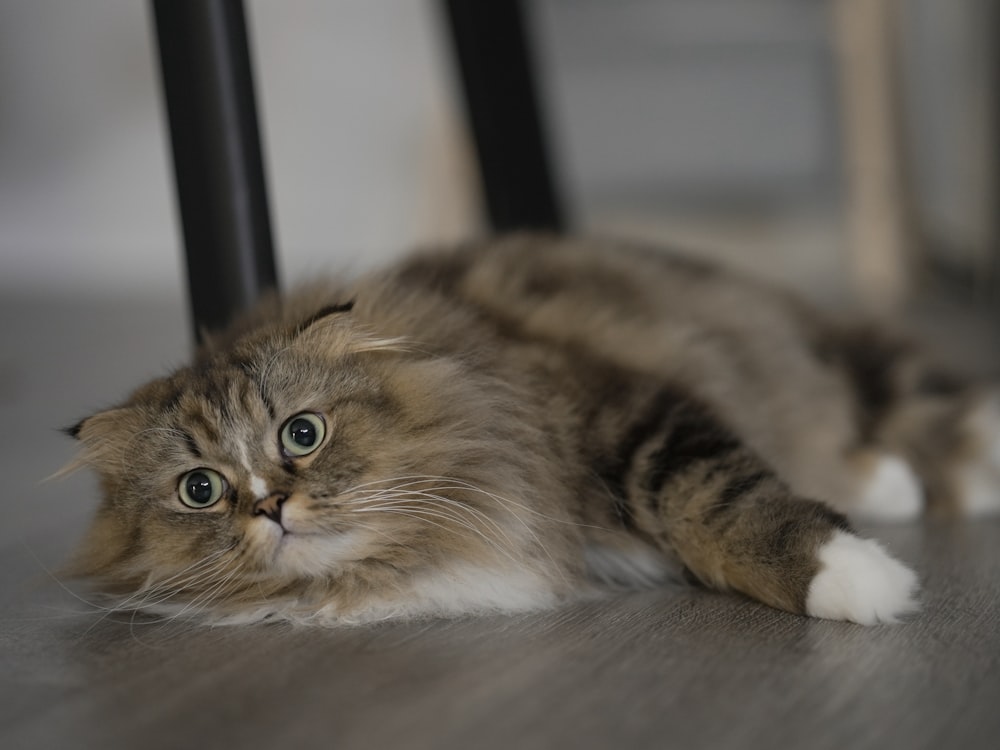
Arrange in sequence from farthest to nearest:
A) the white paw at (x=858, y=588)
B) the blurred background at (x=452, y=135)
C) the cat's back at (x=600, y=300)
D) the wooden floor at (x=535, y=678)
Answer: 1. the blurred background at (x=452, y=135)
2. the cat's back at (x=600, y=300)
3. the white paw at (x=858, y=588)
4. the wooden floor at (x=535, y=678)

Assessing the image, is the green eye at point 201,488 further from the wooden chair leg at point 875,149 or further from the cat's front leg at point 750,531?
the wooden chair leg at point 875,149

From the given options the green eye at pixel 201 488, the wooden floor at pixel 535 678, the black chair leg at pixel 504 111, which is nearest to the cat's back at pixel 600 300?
the green eye at pixel 201 488

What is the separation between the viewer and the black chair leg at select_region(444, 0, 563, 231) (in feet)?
10.3

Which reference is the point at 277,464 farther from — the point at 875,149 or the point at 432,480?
the point at 875,149

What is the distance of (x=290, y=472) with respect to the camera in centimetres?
132

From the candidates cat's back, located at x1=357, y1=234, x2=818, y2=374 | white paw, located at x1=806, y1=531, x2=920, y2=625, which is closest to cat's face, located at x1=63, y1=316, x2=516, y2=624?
cat's back, located at x1=357, y1=234, x2=818, y2=374

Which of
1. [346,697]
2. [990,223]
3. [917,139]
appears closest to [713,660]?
[346,697]

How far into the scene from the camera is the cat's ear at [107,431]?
1.41 m

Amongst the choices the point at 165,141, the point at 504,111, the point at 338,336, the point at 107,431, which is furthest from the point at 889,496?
the point at 165,141

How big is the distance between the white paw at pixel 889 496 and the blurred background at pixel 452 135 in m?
2.90

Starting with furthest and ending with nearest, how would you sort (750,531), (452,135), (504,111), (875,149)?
(452,135)
(875,149)
(504,111)
(750,531)

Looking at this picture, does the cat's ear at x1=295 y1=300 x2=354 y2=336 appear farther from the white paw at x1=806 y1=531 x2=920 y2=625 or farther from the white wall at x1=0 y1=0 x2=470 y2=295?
the white wall at x1=0 y1=0 x2=470 y2=295

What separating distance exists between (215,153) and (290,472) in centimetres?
74

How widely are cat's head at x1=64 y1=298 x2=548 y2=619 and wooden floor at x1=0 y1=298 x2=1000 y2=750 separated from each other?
79 mm
